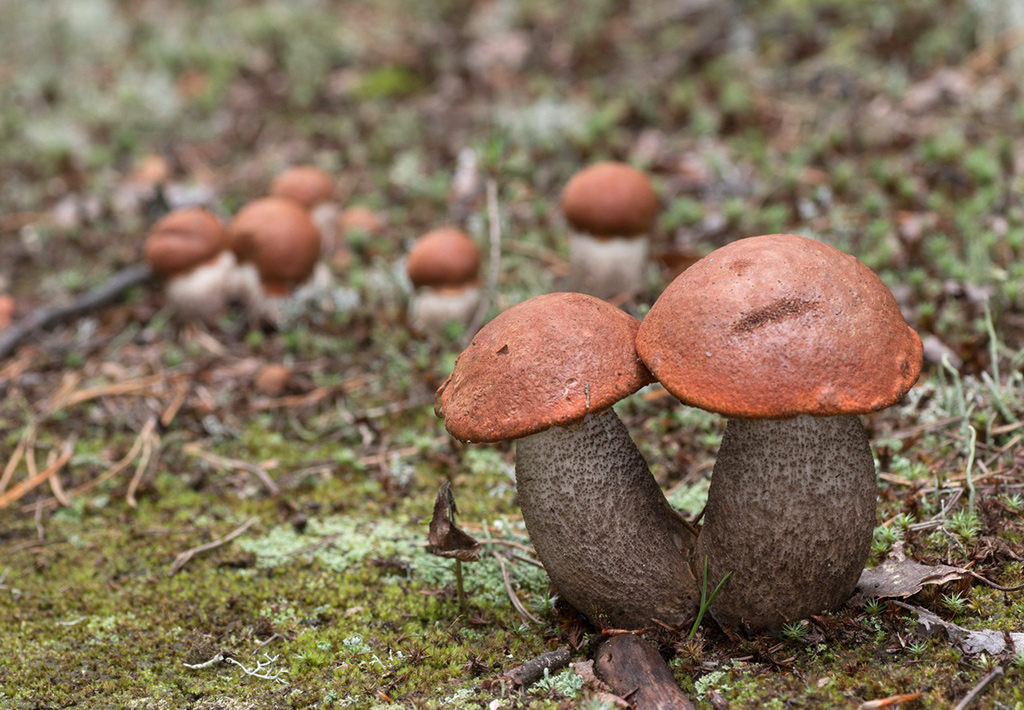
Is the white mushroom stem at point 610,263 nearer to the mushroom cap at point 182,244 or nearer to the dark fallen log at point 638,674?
the mushroom cap at point 182,244

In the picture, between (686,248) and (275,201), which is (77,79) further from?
(686,248)

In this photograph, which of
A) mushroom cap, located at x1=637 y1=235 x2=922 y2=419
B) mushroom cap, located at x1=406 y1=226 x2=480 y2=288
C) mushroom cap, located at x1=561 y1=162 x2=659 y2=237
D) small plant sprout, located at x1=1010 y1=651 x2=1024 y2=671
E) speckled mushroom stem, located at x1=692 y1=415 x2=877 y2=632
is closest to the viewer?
mushroom cap, located at x1=637 y1=235 x2=922 y2=419

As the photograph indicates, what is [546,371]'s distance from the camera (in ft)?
7.55

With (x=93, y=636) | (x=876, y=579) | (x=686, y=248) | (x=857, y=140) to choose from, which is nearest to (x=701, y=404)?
(x=876, y=579)

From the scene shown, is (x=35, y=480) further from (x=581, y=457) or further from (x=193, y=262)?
(x=581, y=457)

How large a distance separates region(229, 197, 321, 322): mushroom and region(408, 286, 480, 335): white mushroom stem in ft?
2.79

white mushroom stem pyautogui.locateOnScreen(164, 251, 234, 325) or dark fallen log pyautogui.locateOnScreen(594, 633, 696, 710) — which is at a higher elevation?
dark fallen log pyautogui.locateOnScreen(594, 633, 696, 710)

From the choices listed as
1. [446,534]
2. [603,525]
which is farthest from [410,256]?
[603,525]

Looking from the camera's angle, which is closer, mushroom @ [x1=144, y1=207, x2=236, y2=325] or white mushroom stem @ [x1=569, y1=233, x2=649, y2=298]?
white mushroom stem @ [x1=569, y1=233, x2=649, y2=298]

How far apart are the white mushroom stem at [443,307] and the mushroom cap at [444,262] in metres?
0.06

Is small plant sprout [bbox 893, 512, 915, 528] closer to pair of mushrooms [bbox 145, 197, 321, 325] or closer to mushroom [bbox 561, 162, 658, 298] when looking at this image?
mushroom [bbox 561, 162, 658, 298]

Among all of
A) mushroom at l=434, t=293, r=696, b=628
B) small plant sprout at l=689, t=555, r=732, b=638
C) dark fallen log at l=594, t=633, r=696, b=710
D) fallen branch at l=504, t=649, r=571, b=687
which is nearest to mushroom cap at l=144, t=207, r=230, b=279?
mushroom at l=434, t=293, r=696, b=628

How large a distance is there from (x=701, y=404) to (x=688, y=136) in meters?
5.29

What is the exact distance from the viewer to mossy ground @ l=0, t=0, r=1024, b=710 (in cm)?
269
